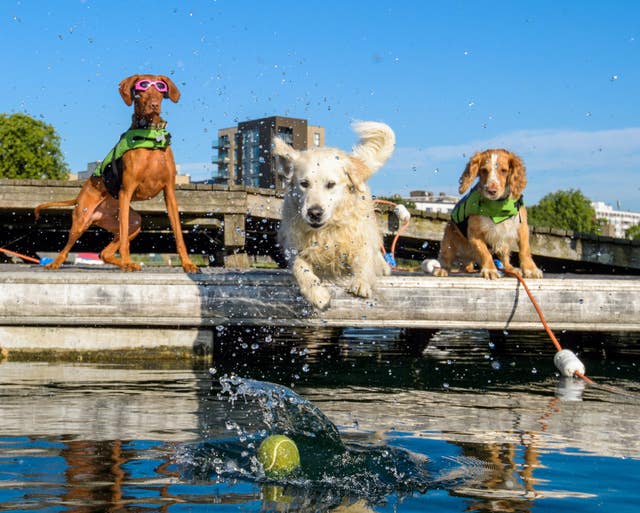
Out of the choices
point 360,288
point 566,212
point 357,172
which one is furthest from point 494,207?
point 566,212

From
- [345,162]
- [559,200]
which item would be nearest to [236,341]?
[345,162]

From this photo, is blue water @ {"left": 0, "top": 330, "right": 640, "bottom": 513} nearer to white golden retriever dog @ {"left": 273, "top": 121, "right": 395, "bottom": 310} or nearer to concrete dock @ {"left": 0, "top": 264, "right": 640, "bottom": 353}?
concrete dock @ {"left": 0, "top": 264, "right": 640, "bottom": 353}

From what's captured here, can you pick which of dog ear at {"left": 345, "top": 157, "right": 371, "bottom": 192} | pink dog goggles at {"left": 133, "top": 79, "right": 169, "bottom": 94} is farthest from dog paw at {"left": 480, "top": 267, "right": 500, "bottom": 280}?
pink dog goggles at {"left": 133, "top": 79, "right": 169, "bottom": 94}

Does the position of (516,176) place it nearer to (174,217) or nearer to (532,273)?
(532,273)

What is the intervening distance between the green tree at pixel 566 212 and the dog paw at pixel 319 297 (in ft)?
308

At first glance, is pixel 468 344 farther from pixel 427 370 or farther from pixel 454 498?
pixel 454 498

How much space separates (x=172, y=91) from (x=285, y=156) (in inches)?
67.5

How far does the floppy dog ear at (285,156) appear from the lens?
6551 mm

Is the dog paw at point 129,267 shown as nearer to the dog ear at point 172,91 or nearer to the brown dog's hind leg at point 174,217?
the brown dog's hind leg at point 174,217

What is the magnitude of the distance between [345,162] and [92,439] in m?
3.30

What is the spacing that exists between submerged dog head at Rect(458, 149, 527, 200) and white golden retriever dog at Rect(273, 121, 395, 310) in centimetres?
135

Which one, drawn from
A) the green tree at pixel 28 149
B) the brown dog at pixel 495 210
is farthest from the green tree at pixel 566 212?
the brown dog at pixel 495 210

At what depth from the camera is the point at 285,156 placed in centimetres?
659

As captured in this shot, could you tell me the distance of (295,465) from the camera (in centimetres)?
375
